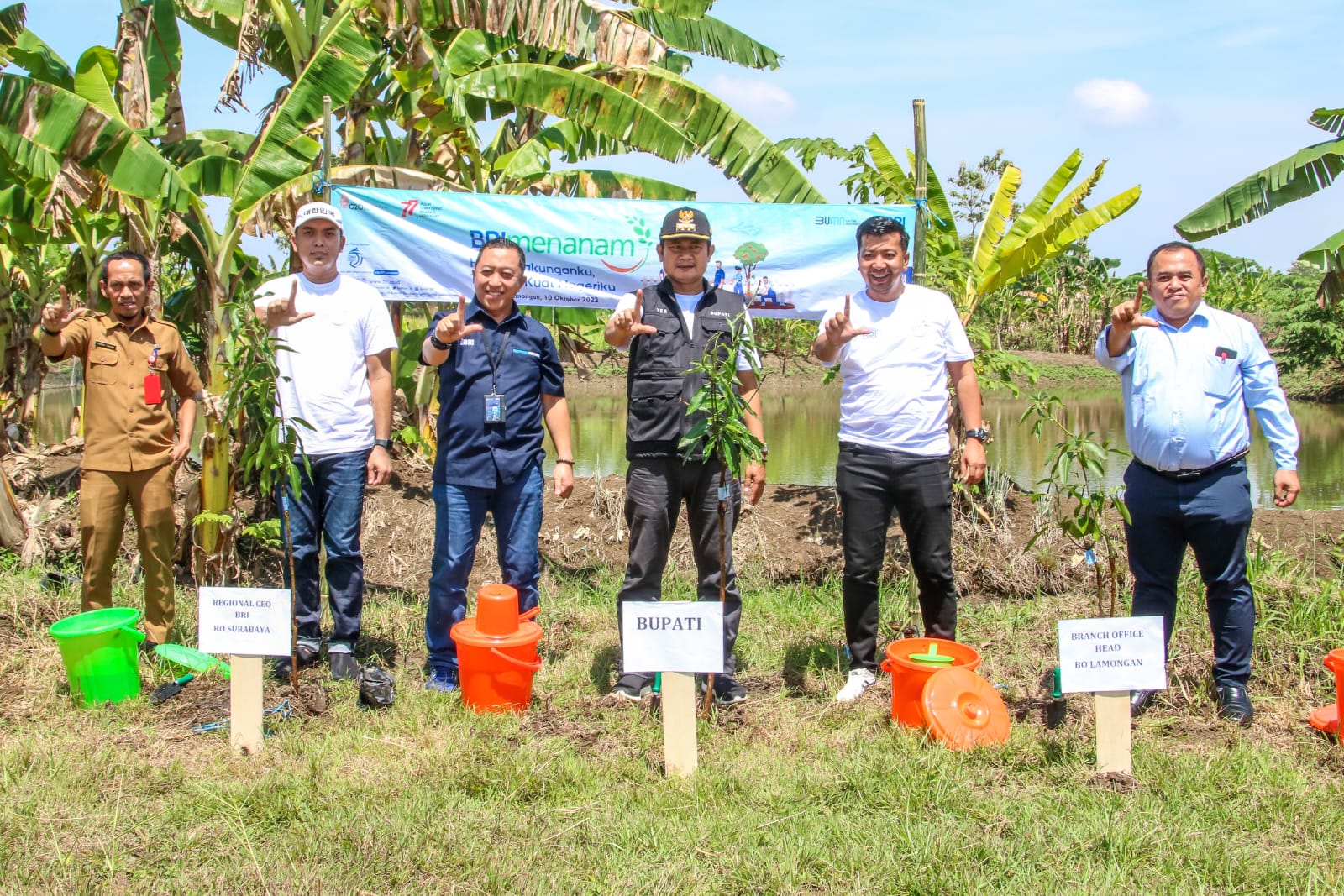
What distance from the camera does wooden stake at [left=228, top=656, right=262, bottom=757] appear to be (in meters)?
3.64

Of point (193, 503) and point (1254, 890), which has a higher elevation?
point (193, 503)

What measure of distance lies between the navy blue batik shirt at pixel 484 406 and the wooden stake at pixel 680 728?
4.18ft

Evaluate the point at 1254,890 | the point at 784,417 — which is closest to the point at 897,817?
the point at 1254,890

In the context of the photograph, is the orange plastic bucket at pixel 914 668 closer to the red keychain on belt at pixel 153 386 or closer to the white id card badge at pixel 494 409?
the white id card badge at pixel 494 409

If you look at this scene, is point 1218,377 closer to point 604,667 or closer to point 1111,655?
point 1111,655

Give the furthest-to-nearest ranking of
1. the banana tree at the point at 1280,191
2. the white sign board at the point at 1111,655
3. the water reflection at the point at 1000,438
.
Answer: the water reflection at the point at 1000,438, the banana tree at the point at 1280,191, the white sign board at the point at 1111,655

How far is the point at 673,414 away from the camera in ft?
13.4

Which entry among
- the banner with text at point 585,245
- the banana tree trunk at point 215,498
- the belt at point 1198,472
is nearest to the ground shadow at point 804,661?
the belt at point 1198,472

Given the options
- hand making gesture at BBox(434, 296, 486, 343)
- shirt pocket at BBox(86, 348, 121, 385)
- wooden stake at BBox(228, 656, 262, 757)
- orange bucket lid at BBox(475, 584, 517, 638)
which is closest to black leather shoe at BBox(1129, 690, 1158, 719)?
orange bucket lid at BBox(475, 584, 517, 638)

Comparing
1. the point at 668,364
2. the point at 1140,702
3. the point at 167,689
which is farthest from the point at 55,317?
the point at 1140,702

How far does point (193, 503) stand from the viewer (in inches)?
236

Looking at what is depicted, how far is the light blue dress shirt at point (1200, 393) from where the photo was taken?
12.8 feet

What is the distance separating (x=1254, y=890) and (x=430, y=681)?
3.08m

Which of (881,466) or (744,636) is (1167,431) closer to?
(881,466)
